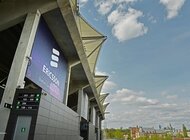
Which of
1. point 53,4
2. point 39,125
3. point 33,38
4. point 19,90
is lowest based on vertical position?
point 39,125

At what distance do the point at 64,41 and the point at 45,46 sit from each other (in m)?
1.55

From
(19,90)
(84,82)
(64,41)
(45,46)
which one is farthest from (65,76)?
(19,90)

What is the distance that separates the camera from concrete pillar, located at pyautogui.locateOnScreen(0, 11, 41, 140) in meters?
4.63

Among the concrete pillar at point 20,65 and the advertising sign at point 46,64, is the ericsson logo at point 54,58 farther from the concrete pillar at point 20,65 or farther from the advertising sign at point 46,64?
the concrete pillar at point 20,65

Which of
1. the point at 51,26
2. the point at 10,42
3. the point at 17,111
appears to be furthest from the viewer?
the point at 10,42

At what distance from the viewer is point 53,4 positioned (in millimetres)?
6309

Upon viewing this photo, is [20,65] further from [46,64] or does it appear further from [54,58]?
[54,58]

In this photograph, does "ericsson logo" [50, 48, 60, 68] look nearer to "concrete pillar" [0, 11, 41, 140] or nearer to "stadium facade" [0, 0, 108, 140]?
"stadium facade" [0, 0, 108, 140]

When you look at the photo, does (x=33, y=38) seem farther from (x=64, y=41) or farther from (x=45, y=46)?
(x=64, y=41)

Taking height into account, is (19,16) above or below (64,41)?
below

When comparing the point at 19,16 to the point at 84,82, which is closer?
the point at 19,16

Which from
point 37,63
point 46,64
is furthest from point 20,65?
point 46,64

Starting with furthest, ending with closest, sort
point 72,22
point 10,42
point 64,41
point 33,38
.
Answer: point 10,42 < point 64,41 < point 72,22 < point 33,38

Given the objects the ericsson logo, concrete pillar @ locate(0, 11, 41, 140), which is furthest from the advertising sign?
concrete pillar @ locate(0, 11, 41, 140)
